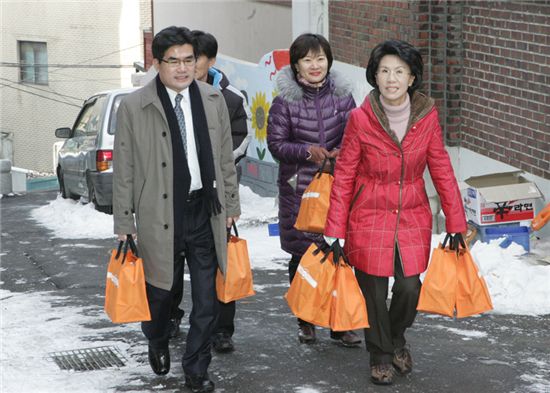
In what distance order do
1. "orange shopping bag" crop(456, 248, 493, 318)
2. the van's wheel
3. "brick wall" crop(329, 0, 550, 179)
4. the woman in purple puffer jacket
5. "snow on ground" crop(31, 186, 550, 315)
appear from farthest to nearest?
the van's wheel, "brick wall" crop(329, 0, 550, 179), "snow on ground" crop(31, 186, 550, 315), the woman in purple puffer jacket, "orange shopping bag" crop(456, 248, 493, 318)

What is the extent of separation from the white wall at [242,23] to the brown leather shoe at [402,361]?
11926mm

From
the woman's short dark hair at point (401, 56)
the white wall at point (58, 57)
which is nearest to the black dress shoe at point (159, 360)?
the woman's short dark hair at point (401, 56)

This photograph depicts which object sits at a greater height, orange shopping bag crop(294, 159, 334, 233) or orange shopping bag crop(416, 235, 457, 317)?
orange shopping bag crop(294, 159, 334, 233)

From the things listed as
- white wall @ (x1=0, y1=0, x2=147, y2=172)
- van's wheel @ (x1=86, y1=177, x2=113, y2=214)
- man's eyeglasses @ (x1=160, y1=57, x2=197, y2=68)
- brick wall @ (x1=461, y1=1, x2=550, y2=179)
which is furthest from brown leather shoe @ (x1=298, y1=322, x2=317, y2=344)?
white wall @ (x1=0, y1=0, x2=147, y2=172)

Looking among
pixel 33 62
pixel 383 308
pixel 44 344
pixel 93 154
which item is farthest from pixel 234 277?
pixel 33 62

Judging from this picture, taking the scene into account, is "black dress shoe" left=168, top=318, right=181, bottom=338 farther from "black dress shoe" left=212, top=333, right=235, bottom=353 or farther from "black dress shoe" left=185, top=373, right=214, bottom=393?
"black dress shoe" left=185, top=373, right=214, bottom=393

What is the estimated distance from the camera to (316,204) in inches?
263

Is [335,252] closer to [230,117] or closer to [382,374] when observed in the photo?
[382,374]

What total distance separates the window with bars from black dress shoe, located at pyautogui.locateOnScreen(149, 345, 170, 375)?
37926 mm

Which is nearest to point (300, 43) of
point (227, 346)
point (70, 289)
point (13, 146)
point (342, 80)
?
point (342, 80)

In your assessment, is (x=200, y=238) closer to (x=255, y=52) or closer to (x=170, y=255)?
(x=170, y=255)

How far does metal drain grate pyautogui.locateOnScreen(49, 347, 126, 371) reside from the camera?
267 inches

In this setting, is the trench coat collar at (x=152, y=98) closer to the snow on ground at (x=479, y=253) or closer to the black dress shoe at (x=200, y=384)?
the black dress shoe at (x=200, y=384)

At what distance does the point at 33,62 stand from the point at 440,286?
3946 cm
